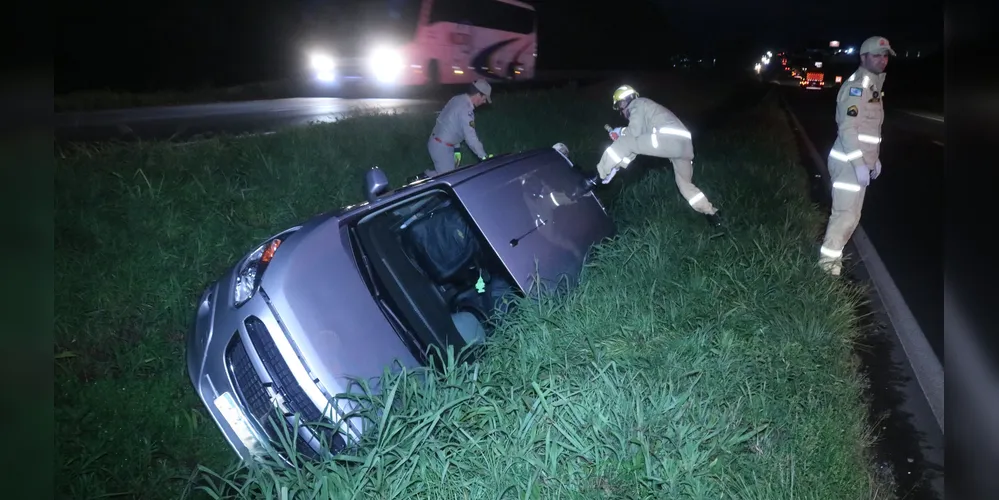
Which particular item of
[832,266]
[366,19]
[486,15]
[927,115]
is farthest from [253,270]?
[927,115]

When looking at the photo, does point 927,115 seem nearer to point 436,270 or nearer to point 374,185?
point 436,270

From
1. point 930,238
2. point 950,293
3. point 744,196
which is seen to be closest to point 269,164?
point 744,196

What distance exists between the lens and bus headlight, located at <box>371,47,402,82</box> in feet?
62.2

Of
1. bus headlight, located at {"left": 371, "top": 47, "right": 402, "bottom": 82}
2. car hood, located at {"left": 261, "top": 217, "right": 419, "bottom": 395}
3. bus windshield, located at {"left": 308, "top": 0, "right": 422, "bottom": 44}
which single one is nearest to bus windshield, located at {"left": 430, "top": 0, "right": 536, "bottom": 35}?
bus windshield, located at {"left": 308, "top": 0, "right": 422, "bottom": 44}

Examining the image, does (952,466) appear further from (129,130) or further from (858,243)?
(129,130)

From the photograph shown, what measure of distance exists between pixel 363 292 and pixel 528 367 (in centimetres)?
99

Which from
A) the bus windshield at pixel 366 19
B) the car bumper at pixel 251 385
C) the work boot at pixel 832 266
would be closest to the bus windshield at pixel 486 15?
the bus windshield at pixel 366 19

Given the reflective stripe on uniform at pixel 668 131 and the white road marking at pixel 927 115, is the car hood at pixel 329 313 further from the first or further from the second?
the white road marking at pixel 927 115

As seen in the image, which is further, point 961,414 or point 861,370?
point 861,370

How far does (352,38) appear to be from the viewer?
18859 millimetres

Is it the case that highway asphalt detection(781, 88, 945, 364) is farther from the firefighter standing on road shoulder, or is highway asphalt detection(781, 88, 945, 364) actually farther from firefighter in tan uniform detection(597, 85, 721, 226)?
the firefighter standing on road shoulder

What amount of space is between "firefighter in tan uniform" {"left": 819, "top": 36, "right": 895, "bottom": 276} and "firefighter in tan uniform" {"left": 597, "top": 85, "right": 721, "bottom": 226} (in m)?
1.06

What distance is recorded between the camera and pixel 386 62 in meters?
19.2

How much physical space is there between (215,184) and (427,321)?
12.9 feet
